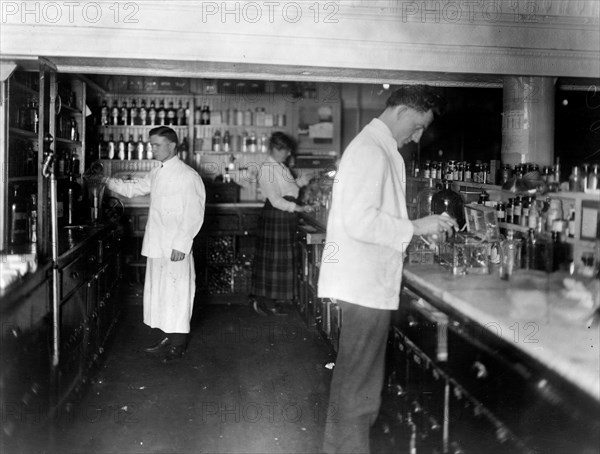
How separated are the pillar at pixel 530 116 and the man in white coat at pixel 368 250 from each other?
1.92 metres

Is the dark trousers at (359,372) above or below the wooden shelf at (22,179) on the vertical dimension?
below

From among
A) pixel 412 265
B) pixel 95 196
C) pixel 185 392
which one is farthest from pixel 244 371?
pixel 95 196

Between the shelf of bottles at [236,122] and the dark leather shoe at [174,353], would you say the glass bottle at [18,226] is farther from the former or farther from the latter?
the shelf of bottles at [236,122]

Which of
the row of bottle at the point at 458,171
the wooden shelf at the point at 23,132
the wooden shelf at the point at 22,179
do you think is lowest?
the wooden shelf at the point at 22,179

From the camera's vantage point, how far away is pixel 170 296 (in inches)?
184

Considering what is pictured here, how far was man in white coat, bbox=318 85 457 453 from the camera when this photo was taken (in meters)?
2.63

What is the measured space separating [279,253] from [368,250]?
3.52 meters

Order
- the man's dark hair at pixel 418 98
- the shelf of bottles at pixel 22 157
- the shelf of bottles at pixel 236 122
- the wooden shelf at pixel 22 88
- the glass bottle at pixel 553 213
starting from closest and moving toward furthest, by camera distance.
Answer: the man's dark hair at pixel 418 98 → the glass bottle at pixel 553 213 → the shelf of bottles at pixel 22 157 → the wooden shelf at pixel 22 88 → the shelf of bottles at pixel 236 122

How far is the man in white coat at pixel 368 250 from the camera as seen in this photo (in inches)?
104

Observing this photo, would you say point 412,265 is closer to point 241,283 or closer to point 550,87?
point 550,87

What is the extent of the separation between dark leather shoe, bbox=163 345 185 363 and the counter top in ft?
7.12

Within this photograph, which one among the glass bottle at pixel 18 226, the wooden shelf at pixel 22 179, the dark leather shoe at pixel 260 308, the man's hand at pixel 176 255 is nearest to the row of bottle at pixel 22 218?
the glass bottle at pixel 18 226

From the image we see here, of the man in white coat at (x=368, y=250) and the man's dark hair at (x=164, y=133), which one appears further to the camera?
the man's dark hair at (x=164, y=133)

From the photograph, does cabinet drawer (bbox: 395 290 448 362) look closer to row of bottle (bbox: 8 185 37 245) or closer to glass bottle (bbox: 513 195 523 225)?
glass bottle (bbox: 513 195 523 225)
